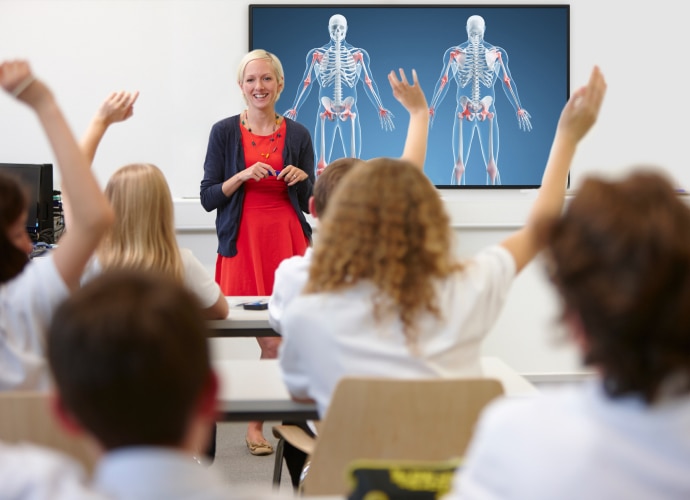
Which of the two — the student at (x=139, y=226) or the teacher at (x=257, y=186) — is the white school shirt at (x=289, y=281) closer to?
the student at (x=139, y=226)

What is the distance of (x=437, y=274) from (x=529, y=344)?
3.76m

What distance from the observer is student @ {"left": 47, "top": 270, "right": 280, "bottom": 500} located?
98 cm

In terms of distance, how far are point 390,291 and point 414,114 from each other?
1078 millimetres

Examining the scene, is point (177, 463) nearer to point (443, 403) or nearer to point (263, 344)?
point (443, 403)

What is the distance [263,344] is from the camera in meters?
4.12

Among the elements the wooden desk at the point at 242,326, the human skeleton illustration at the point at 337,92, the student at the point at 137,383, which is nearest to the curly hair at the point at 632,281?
the student at the point at 137,383

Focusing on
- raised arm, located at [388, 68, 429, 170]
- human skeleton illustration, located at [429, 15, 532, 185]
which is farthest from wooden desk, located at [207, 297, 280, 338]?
human skeleton illustration, located at [429, 15, 532, 185]

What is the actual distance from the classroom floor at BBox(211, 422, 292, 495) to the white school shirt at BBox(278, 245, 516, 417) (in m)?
1.94

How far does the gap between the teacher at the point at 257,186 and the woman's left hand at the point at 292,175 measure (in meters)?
0.04

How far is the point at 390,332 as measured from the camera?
5.97ft

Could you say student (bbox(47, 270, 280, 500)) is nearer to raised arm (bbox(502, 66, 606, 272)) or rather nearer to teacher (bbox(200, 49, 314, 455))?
raised arm (bbox(502, 66, 606, 272))

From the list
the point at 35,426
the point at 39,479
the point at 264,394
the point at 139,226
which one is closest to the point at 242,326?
the point at 139,226

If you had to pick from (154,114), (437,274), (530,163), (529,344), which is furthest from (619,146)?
(437,274)

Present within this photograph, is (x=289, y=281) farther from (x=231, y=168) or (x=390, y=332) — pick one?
(x=231, y=168)
